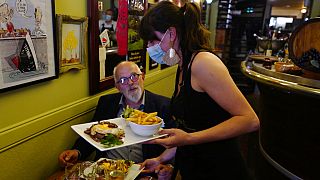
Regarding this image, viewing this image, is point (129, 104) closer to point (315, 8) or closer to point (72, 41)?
point (72, 41)

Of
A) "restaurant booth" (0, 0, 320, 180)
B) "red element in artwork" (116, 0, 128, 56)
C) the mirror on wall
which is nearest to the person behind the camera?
"restaurant booth" (0, 0, 320, 180)

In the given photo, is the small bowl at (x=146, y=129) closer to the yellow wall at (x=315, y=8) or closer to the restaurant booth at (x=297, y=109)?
the restaurant booth at (x=297, y=109)

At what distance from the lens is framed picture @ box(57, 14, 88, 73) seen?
1.70 metres

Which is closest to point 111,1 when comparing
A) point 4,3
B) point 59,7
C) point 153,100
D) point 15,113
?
point 59,7

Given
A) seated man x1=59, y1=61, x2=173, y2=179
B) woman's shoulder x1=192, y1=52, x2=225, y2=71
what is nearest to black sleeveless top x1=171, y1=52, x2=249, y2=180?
woman's shoulder x1=192, y1=52, x2=225, y2=71

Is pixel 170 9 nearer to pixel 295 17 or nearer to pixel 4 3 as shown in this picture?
pixel 4 3

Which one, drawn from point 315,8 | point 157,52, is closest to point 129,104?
point 157,52

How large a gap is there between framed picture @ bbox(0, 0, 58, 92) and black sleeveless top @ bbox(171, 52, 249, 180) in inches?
31.5

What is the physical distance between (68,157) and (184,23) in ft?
3.72

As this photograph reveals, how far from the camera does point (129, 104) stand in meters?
2.12

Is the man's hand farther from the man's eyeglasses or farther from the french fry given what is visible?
the man's eyeglasses

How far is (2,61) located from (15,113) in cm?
30

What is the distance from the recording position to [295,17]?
9523 mm

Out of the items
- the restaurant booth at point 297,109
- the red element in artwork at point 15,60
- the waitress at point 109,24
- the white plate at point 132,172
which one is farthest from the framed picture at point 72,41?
the restaurant booth at point 297,109
